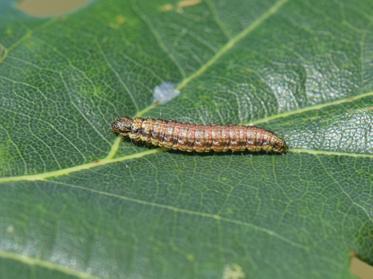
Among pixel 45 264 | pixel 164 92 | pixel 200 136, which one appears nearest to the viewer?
pixel 45 264

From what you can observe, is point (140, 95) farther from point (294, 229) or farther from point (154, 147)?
point (294, 229)

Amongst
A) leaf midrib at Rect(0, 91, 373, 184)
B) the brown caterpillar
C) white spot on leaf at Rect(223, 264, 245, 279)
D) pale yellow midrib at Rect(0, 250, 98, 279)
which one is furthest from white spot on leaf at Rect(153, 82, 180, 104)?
pale yellow midrib at Rect(0, 250, 98, 279)

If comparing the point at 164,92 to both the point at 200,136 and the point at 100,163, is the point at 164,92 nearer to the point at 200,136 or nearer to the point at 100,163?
the point at 200,136

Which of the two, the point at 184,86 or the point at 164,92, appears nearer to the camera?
the point at 164,92

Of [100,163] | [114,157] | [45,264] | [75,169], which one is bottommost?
[45,264]

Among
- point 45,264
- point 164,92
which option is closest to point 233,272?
point 45,264

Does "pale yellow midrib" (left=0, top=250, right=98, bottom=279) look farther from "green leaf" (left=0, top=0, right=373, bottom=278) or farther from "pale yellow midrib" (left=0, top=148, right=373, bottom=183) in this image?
"pale yellow midrib" (left=0, top=148, right=373, bottom=183)
